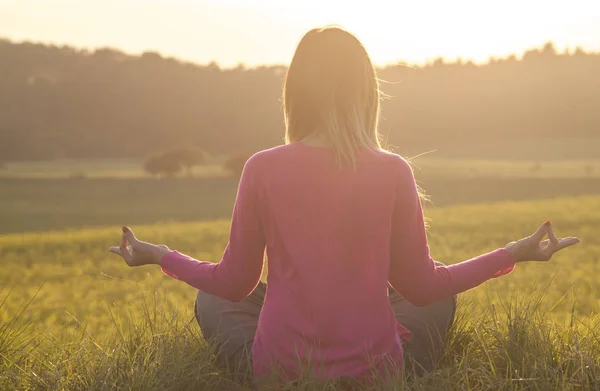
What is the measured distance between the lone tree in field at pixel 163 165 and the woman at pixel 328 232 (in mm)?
48930

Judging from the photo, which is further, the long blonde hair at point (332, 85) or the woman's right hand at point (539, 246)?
the woman's right hand at point (539, 246)

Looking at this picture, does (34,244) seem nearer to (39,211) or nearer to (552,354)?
(552,354)

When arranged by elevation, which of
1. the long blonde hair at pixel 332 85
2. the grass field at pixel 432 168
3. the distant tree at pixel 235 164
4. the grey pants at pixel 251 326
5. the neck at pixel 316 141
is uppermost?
the long blonde hair at pixel 332 85

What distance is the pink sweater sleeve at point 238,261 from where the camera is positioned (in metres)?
2.71

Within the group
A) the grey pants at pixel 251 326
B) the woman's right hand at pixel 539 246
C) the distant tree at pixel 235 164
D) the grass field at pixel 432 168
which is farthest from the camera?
the distant tree at pixel 235 164

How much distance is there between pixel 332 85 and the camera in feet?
8.85

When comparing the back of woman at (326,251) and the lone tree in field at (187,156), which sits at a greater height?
the back of woman at (326,251)

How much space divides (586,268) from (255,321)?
869 cm

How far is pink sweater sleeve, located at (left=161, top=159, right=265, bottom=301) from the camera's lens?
2.71m

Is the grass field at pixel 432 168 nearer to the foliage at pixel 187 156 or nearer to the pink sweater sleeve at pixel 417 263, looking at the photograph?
the foliage at pixel 187 156

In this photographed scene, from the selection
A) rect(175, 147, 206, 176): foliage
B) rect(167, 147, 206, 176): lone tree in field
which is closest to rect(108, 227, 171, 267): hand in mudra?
rect(167, 147, 206, 176): lone tree in field

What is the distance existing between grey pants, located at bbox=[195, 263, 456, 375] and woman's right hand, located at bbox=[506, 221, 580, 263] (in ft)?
1.57

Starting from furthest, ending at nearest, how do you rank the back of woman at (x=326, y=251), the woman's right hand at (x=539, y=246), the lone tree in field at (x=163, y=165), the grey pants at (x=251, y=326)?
the lone tree in field at (x=163, y=165) < the grey pants at (x=251, y=326) < the woman's right hand at (x=539, y=246) < the back of woman at (x=326, y=251)

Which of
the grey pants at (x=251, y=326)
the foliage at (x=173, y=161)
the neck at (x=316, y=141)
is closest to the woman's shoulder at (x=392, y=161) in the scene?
the neck at (x=316, y=141)
